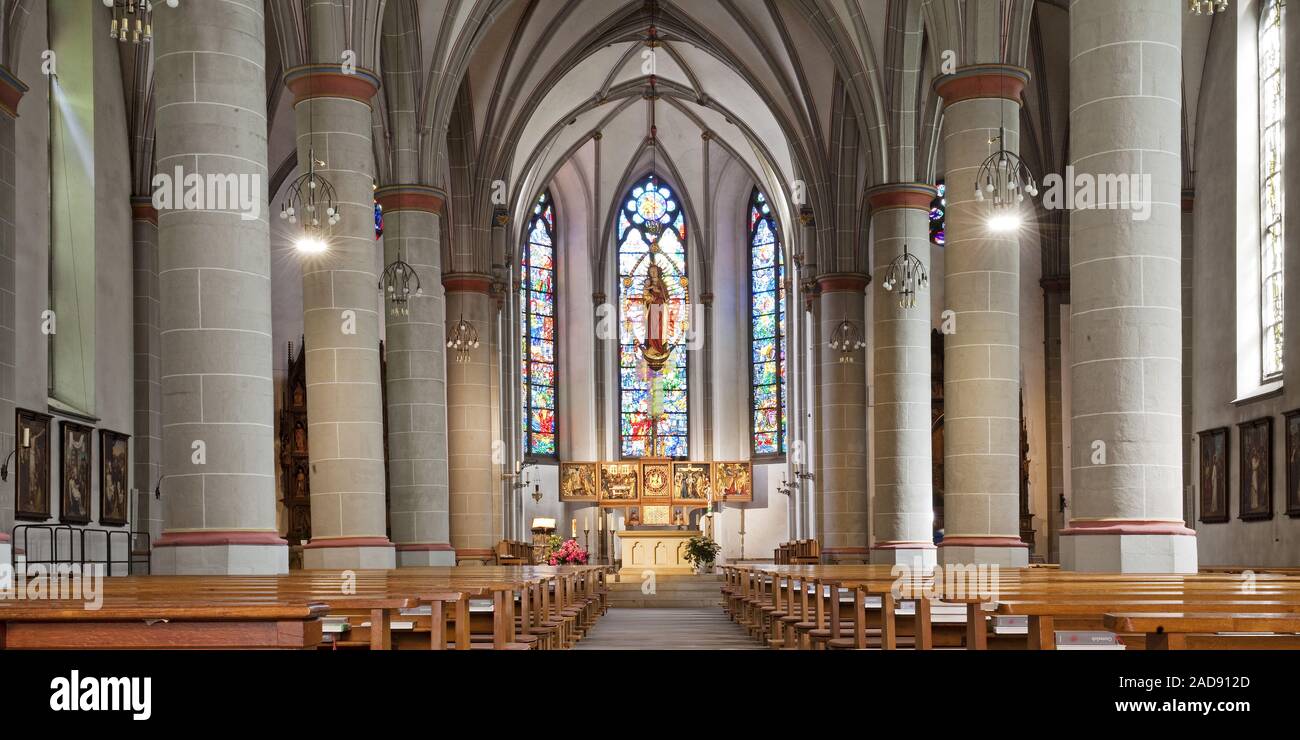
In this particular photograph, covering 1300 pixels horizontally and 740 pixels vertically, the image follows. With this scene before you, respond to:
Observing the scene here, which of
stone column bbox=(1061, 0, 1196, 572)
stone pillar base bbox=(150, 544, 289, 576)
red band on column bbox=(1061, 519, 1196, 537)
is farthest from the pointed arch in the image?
stone pillar base bbox=(150, 544, 289, 576)

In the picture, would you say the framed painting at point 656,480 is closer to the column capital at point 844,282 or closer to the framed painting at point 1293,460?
the column capital at point 844,282

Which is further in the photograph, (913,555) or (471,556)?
(471,556)

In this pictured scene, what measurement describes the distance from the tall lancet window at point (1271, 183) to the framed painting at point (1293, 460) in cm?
150

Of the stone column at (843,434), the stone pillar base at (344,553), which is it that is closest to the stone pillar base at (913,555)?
the stone column at (843,434)

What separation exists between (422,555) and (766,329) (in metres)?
20.0

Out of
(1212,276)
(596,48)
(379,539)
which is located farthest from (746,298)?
(379,539)

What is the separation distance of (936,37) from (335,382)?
8260 mm

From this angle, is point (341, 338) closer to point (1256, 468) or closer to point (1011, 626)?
point (1011, 626)

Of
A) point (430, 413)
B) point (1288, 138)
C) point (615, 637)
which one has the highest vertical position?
point (1288, 138)

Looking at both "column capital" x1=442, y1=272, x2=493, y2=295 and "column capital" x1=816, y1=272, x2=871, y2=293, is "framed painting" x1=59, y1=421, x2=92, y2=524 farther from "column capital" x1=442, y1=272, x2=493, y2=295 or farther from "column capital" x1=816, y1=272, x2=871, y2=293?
"column capital" x1=816, y1=272, x2=871, y2=293

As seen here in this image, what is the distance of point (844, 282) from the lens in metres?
26.3

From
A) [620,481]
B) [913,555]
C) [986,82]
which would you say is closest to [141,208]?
[913,555]

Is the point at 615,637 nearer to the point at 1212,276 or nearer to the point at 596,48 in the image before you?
the point at 1212,276

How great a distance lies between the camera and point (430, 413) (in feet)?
67.3
